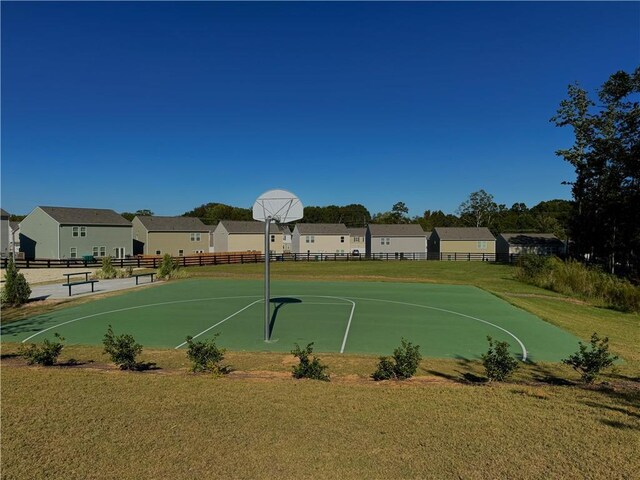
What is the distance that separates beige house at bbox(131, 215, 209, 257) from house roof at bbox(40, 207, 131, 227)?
3.51 m

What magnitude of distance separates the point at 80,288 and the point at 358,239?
49411 millimetres

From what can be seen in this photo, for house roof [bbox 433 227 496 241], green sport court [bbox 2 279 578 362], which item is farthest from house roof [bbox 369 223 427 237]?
green sport court [bbox 2 279 578 362]

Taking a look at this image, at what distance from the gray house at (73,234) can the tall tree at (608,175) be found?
164 ft

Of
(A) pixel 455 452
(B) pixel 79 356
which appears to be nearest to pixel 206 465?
(A) pixel 455 452

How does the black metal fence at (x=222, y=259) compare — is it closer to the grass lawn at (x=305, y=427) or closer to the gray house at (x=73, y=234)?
the gray house at (x=73, y=234)

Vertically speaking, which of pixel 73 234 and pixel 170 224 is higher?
pixel 170 224

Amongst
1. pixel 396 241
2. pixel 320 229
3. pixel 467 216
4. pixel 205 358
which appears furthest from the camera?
pixel 467 216

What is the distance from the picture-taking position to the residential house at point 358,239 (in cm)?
6672

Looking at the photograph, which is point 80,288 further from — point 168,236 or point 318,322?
point 168,236

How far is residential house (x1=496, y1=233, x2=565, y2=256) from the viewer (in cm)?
5731

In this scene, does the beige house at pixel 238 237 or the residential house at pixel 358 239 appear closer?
the beige house at pixel 238 237

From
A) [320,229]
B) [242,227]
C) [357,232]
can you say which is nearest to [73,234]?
[242,227]

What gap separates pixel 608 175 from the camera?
125ft

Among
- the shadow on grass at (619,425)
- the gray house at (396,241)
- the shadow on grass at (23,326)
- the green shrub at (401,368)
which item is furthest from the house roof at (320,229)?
the shadow on grass at (619,425)
